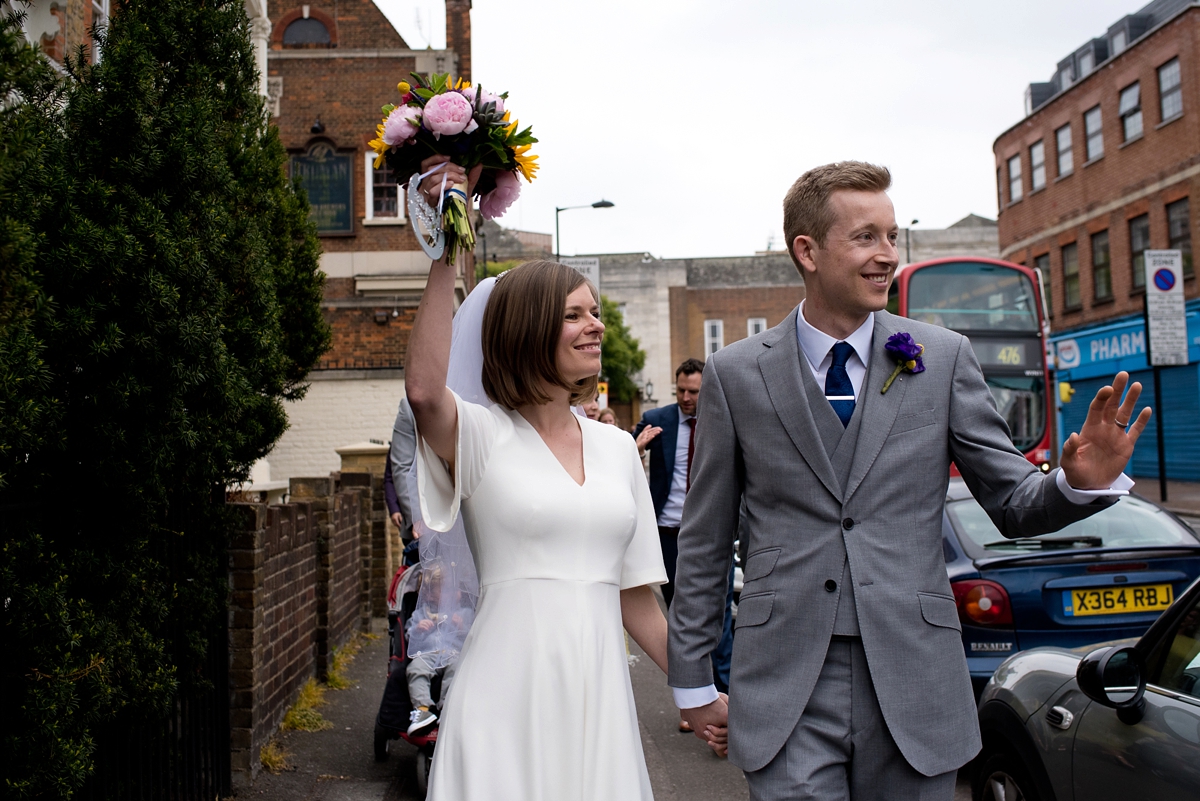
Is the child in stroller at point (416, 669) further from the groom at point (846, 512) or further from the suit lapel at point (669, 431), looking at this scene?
the suit lapel at point (669, 431)

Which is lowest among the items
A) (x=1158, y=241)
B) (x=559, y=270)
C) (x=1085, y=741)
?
(x=1085, y=741)

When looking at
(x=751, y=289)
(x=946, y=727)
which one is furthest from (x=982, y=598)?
(x=751, y=289)

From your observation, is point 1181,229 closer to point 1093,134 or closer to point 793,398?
point 1093,134

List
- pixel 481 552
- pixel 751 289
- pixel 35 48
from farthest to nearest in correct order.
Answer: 1. pixel 751 289
2. pixel 481 552
3. pixel 35 48

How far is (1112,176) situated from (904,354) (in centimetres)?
3470

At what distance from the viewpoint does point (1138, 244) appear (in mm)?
32062

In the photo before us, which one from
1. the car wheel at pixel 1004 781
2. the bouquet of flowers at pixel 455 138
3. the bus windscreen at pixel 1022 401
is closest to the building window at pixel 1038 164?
the bus windscreen at pixel 1022 401

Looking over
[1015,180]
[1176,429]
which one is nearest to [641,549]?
[1176,429]

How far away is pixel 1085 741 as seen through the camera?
11.2ft

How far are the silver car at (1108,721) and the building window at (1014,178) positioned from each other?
39.0 meters

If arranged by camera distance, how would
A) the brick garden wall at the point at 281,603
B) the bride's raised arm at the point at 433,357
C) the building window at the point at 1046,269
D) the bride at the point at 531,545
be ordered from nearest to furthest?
the bride's raised arm at the point at 433,357 → the bride at the point at 531,545 → the brick garden wall at the point at 281,603 → the building window at the point at 1046,269

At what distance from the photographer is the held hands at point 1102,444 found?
2.40 meters

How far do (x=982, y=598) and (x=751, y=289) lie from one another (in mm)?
55190

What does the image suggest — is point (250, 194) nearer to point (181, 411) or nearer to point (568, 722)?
point (181, 411)
